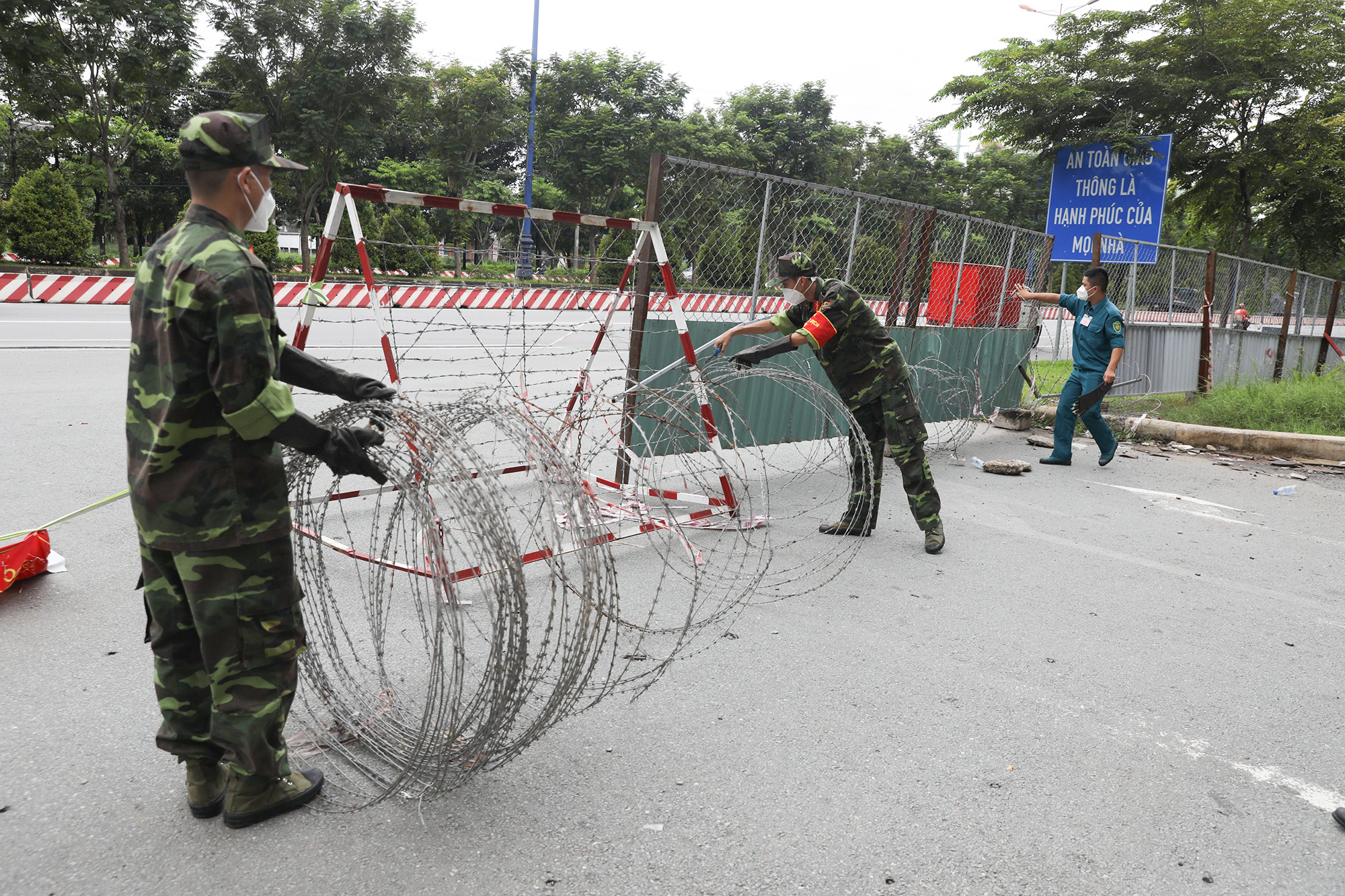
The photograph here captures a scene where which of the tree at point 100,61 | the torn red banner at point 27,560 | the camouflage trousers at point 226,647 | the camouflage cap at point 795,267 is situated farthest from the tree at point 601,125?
the camouflage trousers at point 226,647

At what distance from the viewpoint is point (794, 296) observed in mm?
5277

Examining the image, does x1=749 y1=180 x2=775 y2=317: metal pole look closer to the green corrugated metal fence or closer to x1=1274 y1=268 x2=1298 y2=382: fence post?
the green corrugated metal fence

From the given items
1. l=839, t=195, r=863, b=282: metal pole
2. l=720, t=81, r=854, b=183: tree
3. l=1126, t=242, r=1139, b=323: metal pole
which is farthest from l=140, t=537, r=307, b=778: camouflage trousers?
l=720, t=81, r=854, b=183: tree

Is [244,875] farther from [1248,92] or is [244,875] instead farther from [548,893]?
[1248,92]

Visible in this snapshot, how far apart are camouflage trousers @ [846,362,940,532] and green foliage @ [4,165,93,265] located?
23545 millimetres

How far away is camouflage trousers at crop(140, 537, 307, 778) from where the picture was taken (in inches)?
90.0

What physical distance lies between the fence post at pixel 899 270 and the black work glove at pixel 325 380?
20.4 ft

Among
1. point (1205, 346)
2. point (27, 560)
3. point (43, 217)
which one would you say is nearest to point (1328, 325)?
point (1205, 346)

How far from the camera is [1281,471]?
855cm

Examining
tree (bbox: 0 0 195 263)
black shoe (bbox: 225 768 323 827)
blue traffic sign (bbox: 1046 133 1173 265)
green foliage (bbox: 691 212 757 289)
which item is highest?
tree (bbox: 0 0 195 263)

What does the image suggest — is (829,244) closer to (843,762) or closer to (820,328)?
(820,328)

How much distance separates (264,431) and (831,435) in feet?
20.0

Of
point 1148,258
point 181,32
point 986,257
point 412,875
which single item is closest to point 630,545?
point 412,875

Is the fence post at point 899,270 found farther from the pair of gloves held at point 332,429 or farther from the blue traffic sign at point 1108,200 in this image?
the pair of gloves held at point 332,429
